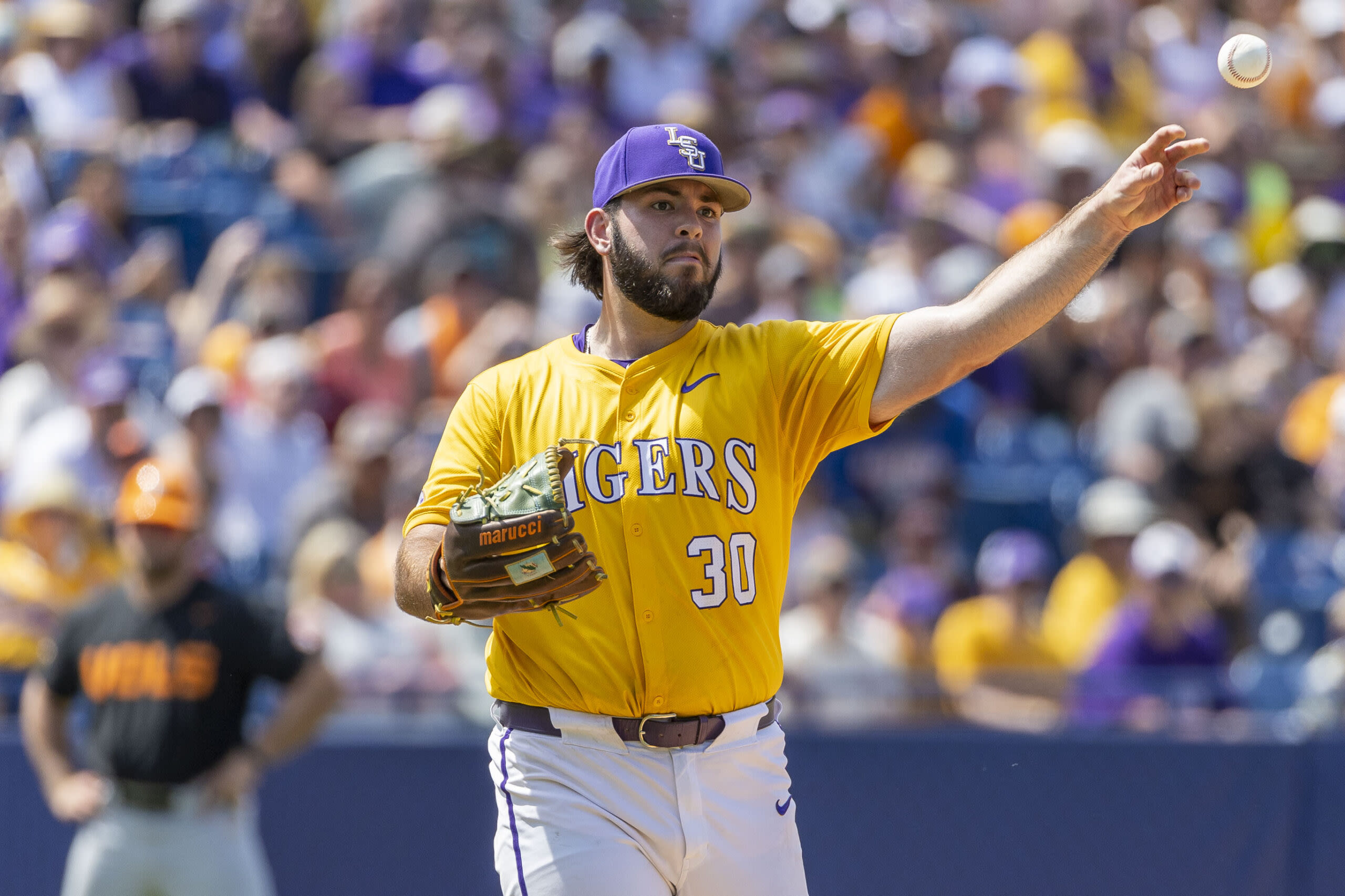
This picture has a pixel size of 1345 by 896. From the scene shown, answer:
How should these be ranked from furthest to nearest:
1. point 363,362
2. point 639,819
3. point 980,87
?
point 980,87 < point 363,362 < point 639,819

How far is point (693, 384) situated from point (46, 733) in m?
3.71

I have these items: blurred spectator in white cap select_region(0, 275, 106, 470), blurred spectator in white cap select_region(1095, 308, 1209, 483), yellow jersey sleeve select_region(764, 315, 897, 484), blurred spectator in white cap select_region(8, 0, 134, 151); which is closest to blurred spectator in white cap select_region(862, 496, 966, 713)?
blurred spectator in white cap select_region(1095, 308, 1209, 483)

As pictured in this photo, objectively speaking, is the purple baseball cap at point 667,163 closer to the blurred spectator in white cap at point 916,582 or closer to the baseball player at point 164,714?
the baseball player at point 164,714

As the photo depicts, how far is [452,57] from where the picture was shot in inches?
429

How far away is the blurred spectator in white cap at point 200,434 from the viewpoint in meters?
8.16

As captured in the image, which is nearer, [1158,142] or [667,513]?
[1158,142]

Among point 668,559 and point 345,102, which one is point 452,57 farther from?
point 668,559

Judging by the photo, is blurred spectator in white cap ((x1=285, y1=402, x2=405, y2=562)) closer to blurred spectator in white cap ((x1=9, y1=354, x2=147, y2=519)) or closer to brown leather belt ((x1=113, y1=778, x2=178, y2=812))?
blurred spectator in white cap ((x1=9, y1=354, x2=147, y2=519))

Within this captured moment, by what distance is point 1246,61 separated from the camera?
12.8ft

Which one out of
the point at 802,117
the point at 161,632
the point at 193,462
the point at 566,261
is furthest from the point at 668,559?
the point at 802,117

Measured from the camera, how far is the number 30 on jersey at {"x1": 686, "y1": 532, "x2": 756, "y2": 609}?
3.89m

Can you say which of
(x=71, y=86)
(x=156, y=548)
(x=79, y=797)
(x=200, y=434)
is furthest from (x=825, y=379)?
(x=71, y=86)

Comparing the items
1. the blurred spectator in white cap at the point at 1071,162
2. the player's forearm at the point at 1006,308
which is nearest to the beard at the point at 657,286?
the player's forearm at the point at 1006,308

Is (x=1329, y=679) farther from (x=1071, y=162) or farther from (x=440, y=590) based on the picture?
(x=440, y=590)
